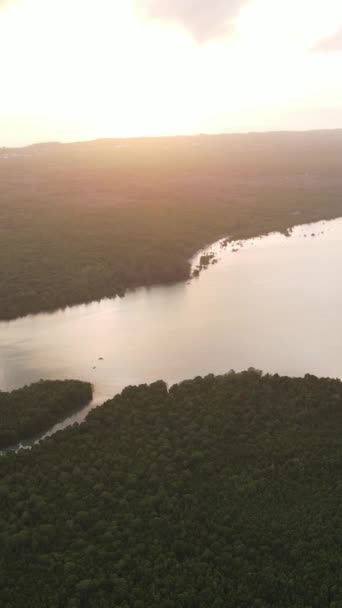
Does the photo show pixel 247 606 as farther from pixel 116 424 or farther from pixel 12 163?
pixel 12 163

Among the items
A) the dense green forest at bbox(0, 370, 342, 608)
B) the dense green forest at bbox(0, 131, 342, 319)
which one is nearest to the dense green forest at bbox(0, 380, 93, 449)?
the dense green forest at bbox(0, 370, 342, 608)

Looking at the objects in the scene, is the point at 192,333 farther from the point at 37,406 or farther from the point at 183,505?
the point at 183,505

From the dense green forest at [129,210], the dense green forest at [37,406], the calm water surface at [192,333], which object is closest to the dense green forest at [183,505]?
the dense green forest at [37,406]

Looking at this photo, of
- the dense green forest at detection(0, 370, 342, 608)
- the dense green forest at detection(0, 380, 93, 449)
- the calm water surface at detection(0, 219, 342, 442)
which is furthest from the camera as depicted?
the calm water surface at detection(0, 219, 342, 442)

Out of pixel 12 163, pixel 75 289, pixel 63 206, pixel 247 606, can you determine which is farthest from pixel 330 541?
pixel 12 163

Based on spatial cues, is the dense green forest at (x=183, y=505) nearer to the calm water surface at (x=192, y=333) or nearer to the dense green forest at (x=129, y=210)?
the calm water surface at (x=192, y=333)

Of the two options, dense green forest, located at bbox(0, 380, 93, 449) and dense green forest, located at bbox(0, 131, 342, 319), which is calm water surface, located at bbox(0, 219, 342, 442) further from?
dense green forest, located at bbox(0, 131, 342, 319)

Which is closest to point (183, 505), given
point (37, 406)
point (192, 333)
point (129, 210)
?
point (37, 406)
